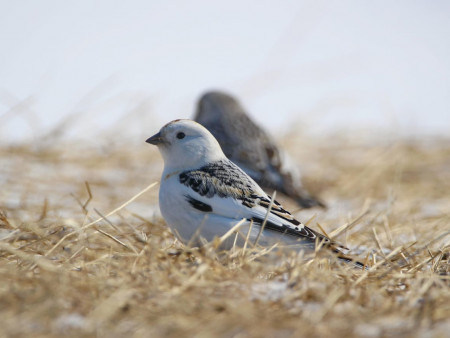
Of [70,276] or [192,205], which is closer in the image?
[70,276]

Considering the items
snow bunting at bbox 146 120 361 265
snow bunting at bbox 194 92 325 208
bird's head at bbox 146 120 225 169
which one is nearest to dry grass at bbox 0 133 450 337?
snow bunting at bbox 146 120 361 265

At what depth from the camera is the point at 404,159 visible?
7145mm

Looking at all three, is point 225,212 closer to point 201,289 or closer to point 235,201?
point 235,201

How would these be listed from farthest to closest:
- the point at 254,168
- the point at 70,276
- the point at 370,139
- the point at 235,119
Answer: the point at 370,139 → the point at 235,119 → the point at 254,168 → the point at 70,276

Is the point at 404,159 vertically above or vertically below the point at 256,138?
below

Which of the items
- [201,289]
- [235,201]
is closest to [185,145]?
[235,201]

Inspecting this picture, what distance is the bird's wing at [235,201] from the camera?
2656 millimetres

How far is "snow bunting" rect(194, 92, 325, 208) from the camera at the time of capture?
4.43 metres

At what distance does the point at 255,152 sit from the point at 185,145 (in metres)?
1.66

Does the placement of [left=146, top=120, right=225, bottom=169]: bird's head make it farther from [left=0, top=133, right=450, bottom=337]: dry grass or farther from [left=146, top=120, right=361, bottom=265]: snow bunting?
[left=0, top=133, right=450, bottom=337]: dry grass

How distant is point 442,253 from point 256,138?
216 cm

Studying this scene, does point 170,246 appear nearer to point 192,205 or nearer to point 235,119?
point 192,205

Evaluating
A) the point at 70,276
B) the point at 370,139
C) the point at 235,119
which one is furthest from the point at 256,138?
the point at 370,139

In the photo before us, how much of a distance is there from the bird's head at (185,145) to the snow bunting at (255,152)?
150 cm
